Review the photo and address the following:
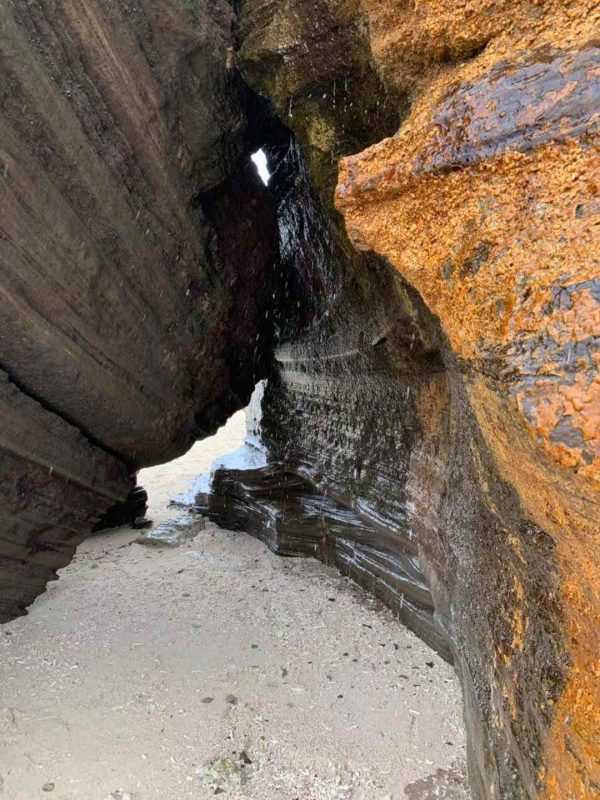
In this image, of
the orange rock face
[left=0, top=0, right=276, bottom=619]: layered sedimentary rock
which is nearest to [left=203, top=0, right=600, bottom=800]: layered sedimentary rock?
the orange rock face

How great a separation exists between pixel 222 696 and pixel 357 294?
8.20 feet

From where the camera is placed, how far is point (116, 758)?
2.73 metres

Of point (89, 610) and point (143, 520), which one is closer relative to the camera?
point (89, 610)

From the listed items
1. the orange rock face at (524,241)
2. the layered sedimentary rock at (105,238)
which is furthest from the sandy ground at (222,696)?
the orange rock face at (524,241)

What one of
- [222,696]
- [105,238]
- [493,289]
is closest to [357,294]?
[105,238]

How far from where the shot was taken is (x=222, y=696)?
314cm

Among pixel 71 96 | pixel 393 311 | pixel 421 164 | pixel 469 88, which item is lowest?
pixel 393 311

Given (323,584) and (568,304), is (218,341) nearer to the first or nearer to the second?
(323,584)

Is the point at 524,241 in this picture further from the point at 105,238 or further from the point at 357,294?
the point at 357,294

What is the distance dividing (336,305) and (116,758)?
296 centimetres

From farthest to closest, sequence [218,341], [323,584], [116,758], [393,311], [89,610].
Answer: [323,584] < [89,610] < [218,341] < [393,311] < [116,758]

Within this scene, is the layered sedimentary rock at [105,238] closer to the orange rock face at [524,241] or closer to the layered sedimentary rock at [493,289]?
the layered sedimentary rock at [493,289]

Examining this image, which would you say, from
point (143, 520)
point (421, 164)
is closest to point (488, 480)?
point (421, 164)

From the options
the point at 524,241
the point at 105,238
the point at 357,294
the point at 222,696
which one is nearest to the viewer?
the point at 524,241
